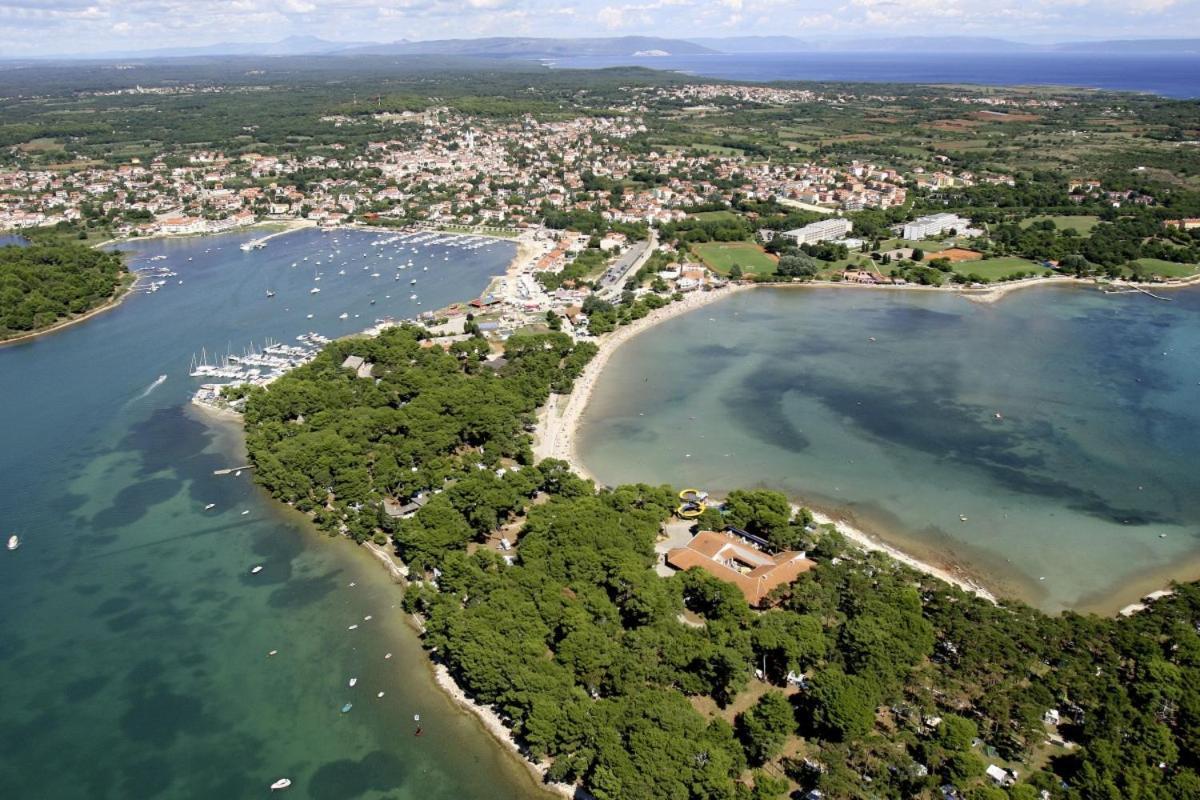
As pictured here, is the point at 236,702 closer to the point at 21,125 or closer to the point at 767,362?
the point at 767,362

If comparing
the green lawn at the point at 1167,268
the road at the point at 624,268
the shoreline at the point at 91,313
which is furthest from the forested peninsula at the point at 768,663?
the green lawn at the point at 1167,268

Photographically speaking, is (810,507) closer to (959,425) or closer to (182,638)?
(959,425)

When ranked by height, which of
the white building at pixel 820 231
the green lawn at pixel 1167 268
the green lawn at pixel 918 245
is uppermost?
the white building at pixel 820 231

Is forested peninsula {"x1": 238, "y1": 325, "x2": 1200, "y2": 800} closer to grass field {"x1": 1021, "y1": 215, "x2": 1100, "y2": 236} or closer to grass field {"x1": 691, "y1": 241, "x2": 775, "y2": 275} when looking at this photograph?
grass field {"x1": 691, "y1": 241, "x2": 775, "y2": 275}

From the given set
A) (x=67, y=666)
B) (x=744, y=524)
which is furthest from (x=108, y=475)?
(x=744, y=524)

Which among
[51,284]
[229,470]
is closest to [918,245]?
[229,470]

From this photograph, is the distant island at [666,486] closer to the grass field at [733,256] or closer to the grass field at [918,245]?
the grass field at [918,245]
